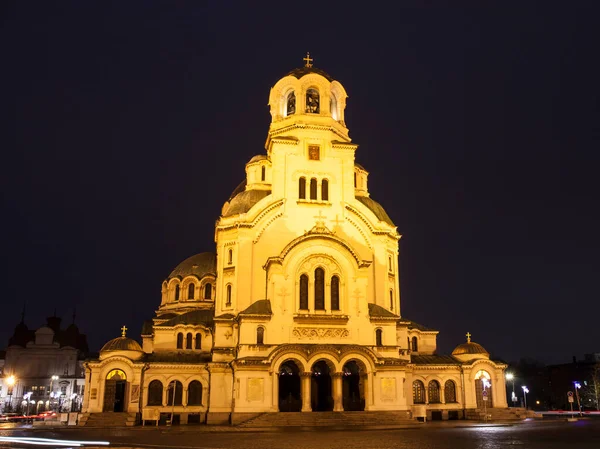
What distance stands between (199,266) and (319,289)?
18.0 m

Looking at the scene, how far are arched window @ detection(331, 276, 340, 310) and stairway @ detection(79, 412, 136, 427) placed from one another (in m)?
14.4

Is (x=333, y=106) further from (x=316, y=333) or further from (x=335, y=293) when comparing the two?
(x=316, y=333)

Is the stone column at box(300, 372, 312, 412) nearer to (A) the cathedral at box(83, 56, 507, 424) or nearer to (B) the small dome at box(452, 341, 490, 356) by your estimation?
(A) the cathedral at box(83, 56, 507, 424)

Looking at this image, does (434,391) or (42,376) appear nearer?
(434,391)

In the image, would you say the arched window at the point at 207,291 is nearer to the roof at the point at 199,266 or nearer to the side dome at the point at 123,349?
the roof at the point at 199,266

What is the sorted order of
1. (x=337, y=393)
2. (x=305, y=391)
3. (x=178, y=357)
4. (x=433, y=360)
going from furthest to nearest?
(x=433, y=360), (x=178, y=357), (x=337, y=393), (x=305, y=391)

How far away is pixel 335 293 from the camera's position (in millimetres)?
39781

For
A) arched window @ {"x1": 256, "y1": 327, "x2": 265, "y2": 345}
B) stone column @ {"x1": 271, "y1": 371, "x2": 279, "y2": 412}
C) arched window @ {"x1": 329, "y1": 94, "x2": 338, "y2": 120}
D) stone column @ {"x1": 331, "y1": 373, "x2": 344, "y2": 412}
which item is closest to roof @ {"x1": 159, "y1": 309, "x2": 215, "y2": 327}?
arched window @ {"x1": 256, "y1": 327, "x2": 265, "y2": 345}

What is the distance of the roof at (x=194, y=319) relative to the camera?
4522 centimetres

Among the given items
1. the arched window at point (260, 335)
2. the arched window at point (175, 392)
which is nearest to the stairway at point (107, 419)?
the arched window at point (175, 392)

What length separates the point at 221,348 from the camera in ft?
132

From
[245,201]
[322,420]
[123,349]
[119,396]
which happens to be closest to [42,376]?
[119,396]

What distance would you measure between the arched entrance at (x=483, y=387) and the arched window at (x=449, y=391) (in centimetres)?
162

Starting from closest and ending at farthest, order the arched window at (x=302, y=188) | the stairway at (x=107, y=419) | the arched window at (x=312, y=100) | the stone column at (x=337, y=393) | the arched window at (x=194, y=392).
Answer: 1. the stone column at (x=337, y=393)
2. the stairway at (x=107, y=419)
3. the arched window at (x=194, y=392)
4. the arched window at (x=302, y=188)
5. the arched window at (x=312, y=100)
